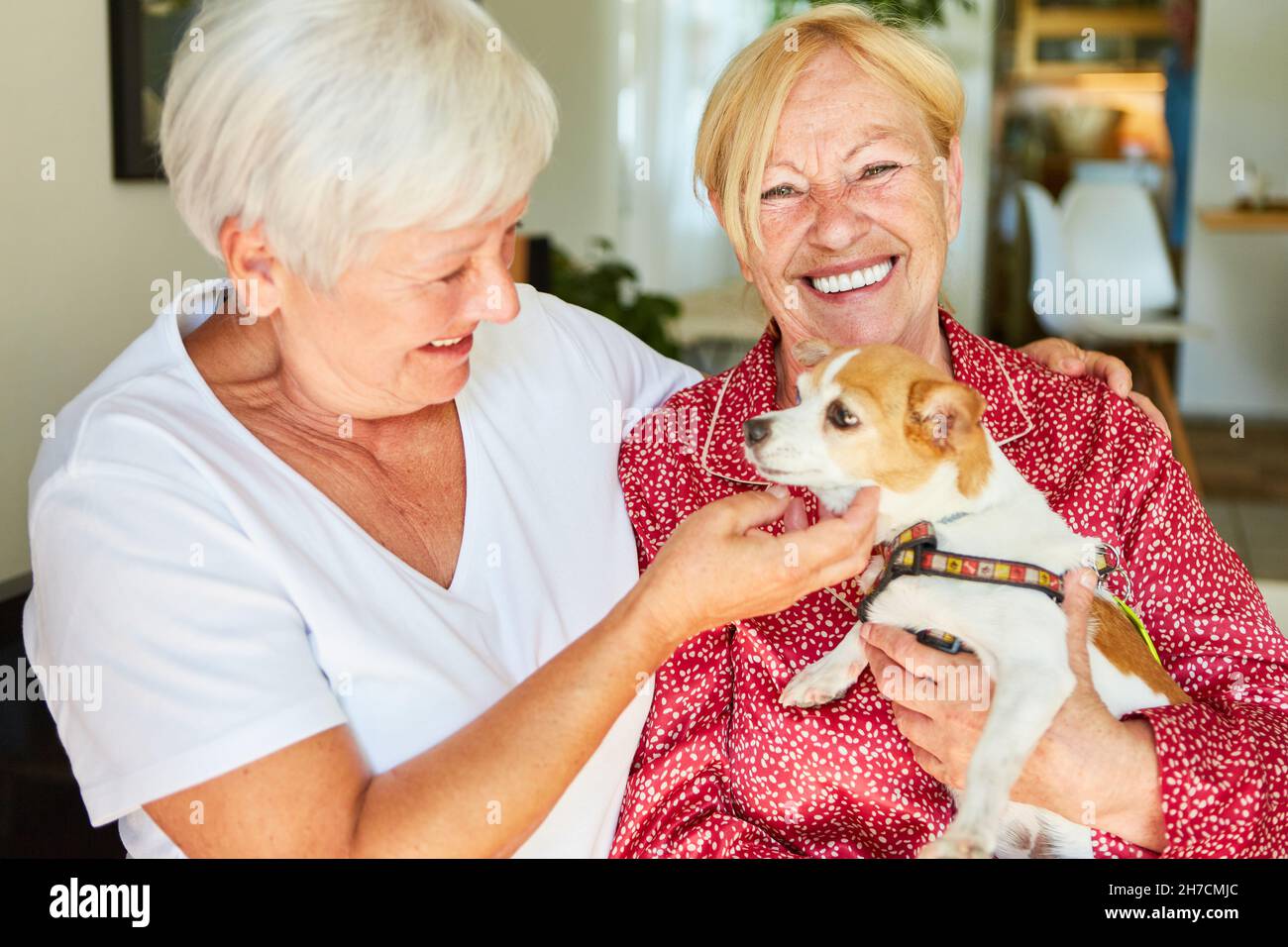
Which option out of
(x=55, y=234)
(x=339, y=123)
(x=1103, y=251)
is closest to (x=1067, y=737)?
(x=339, y=123)

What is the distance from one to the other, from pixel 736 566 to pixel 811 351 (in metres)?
0.43

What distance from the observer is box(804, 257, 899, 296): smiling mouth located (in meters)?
1.55

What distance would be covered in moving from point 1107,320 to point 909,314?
4954 millimetres

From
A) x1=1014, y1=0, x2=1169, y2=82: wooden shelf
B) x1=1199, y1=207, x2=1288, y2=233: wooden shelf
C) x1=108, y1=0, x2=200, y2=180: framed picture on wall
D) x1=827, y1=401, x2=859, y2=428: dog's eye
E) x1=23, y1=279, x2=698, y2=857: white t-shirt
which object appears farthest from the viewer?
x1=1014, y1=0, x2=1169, y2=82: wooden shelf

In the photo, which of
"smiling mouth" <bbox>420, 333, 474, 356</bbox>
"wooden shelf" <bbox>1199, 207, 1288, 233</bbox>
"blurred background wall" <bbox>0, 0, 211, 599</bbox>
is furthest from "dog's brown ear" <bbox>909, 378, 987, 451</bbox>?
"wooden shelf" <bbox>1199, 207, 1288, 233</bbox>

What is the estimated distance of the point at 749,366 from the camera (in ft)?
5.44

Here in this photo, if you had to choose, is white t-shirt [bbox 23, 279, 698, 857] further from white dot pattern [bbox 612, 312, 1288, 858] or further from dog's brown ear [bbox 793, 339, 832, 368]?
dog's brown ear [bbox 793, 339, 832, 368]

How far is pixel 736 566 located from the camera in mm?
1163

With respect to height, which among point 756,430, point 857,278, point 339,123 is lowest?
point 756,430

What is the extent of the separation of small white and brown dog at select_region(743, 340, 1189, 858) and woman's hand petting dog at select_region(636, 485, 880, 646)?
132 millimetres

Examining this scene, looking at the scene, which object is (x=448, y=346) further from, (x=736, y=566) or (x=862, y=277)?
(x=862, y=277)
